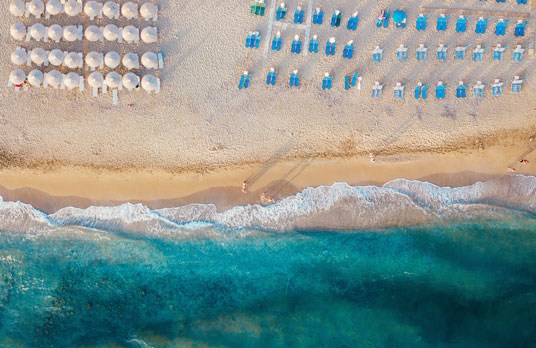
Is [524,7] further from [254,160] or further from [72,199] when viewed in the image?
[72,199]

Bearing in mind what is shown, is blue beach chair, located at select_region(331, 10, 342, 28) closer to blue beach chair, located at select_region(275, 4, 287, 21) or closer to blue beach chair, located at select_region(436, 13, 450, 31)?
blue beach chair, located at select_region(275, 4, 287, 21)

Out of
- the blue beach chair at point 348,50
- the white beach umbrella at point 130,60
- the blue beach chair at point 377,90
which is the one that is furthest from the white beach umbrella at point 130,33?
the blue beach chair at point 377,90

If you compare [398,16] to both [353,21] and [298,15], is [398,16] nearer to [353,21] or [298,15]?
[353,21]

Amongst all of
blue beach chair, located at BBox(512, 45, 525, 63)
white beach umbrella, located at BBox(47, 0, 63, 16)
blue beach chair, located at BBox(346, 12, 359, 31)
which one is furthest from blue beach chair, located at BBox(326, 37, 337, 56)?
white beach umbrella, located at BBox(47, 0, 63, 16)

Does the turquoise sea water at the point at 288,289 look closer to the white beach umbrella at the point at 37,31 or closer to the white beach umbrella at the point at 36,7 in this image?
the white beach umbrella at the point at 37,31

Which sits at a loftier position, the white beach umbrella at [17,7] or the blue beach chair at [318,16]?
the blue beach chair at [318,16]

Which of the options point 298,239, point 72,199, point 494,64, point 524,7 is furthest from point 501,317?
point 72,199
